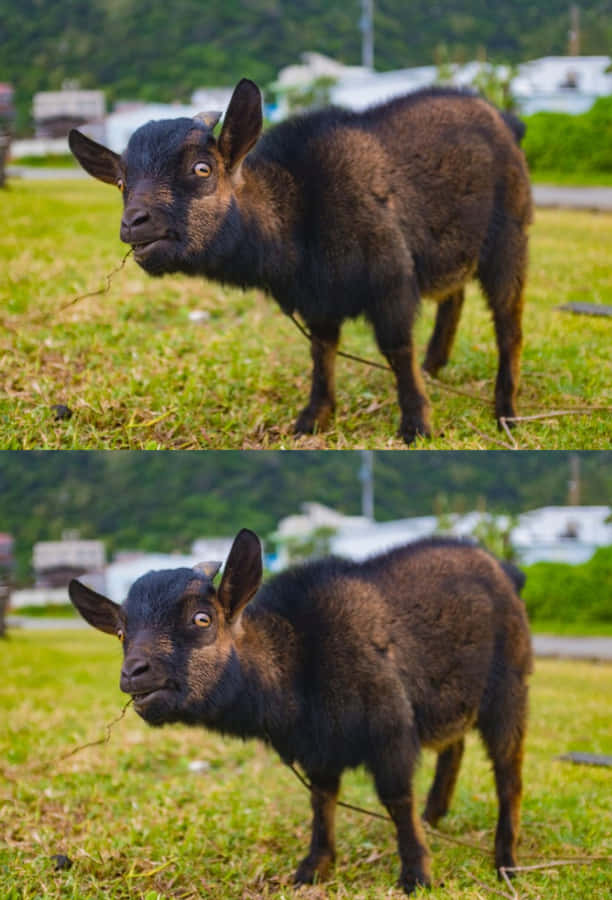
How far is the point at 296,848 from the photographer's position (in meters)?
4.74

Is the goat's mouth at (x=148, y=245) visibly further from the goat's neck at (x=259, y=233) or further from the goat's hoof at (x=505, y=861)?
the goat's hoof at (x=505, y=861)

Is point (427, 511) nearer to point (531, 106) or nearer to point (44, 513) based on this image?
point (44, 513)

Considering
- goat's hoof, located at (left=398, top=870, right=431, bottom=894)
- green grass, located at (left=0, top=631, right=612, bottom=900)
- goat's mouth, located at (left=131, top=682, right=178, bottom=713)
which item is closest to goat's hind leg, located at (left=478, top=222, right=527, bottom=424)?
green grass, located at (left=0, top=631, right=612, bottom=900)

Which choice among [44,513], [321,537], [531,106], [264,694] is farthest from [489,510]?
[264,694]

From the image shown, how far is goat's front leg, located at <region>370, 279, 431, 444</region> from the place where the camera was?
4.70 meters

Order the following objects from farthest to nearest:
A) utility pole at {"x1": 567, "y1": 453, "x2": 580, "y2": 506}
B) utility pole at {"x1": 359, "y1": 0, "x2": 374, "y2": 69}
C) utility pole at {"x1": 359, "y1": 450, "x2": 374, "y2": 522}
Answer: utility pole at {"x1": 359, "y1": 0, "x2": 374, "y2": 69}
utility pole at {"x1": 359, "y1": 450, "x2": 374, "y2": 522}
utility pole at {"x1": 567, "y1": 453, "x2": 580, "y2": 506}

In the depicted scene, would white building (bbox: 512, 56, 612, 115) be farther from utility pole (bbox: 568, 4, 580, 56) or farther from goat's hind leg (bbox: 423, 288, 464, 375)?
goat's hind leg (bbox: 423, 288, 464, 375)

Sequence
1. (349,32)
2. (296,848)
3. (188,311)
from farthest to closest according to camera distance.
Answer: (349,32) → (188,311) → (296,848)

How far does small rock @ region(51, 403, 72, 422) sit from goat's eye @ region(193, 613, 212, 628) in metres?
2.30

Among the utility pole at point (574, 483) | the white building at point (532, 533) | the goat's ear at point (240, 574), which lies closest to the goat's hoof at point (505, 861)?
the goat's ear at point (240, 574)

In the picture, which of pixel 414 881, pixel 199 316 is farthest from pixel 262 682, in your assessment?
pixel 199 316

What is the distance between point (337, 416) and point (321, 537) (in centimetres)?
635

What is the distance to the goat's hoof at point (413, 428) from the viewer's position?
5070 millimetres

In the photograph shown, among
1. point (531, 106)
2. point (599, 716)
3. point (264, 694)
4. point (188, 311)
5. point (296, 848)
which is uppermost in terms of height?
point (531, 106)
